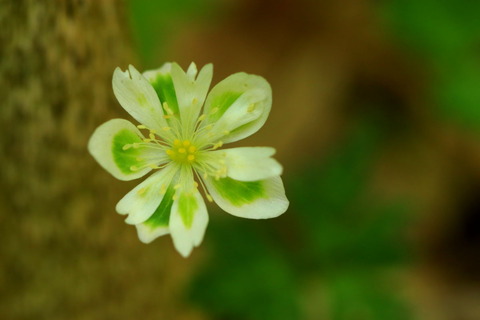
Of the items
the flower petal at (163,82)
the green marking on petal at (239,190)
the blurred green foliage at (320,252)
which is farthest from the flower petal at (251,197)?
the blurred green foliage at (320,252)

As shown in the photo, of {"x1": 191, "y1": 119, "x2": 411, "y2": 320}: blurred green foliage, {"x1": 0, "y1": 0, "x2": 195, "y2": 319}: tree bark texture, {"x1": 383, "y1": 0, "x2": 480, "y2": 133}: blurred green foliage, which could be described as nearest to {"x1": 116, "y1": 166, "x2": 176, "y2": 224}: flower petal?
{"x1": 0, "y1": 0, "x2": 195, "y2": 319}: tree bark texture

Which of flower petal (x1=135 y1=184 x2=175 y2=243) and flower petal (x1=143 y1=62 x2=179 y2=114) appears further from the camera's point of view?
flower petal (x1=143 y1=62 x2=179 y2=114)

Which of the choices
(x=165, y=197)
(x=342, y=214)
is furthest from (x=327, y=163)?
(x=165, y=197)

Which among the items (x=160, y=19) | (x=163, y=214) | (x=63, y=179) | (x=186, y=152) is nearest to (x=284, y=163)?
(x=160, y=19)

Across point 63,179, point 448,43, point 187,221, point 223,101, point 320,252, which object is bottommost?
point 187,221

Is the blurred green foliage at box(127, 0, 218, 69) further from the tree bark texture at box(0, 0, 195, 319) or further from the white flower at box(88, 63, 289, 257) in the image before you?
the white flower at box(88, 63, 289, 257)

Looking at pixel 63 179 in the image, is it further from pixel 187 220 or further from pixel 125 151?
pixel 187 220
